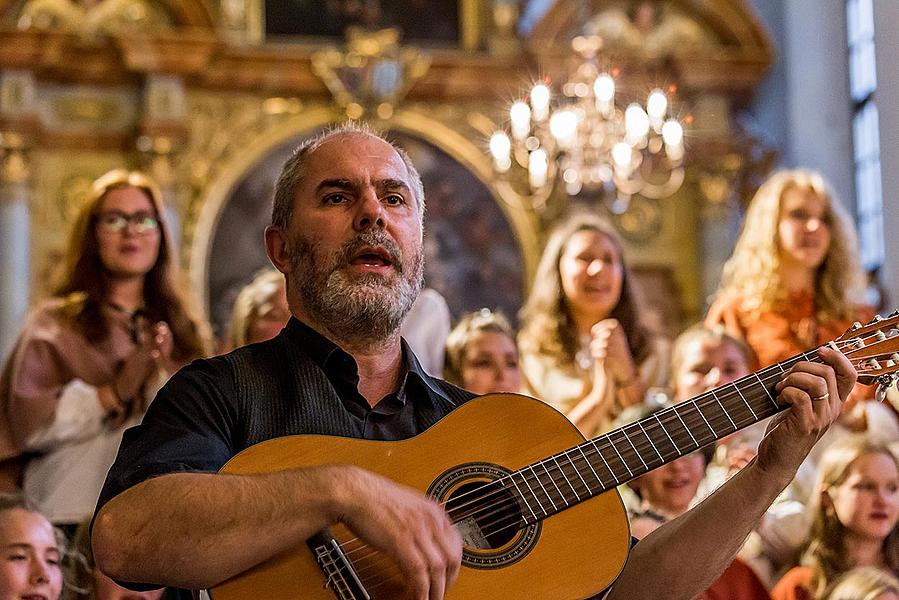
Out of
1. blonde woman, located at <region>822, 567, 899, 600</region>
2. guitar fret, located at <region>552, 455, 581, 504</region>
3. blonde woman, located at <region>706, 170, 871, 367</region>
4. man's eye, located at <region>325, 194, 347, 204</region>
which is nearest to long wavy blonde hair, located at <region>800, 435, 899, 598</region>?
blonde woman, located at <region>822, 567, 899, 600</region>

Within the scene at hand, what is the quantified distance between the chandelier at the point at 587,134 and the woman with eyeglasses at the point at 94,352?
196 inches

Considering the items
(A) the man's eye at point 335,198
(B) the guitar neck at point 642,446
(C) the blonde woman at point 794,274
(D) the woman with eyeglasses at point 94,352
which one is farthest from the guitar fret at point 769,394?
(C) the blonde woman at point 794,274

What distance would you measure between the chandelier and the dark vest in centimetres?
719

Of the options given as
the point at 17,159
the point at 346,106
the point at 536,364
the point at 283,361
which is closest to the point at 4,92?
the point at 17,159

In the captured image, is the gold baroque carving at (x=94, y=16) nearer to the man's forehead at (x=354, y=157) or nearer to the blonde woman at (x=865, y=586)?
the blonde woman at (x=865, y=586)

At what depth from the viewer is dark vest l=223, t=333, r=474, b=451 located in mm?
2490

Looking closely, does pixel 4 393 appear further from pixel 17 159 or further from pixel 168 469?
pixel 17 159

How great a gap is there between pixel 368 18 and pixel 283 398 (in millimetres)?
10953

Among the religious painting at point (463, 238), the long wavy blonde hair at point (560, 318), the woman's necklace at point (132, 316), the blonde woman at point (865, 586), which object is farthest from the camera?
the religious painting at point (463, 238)

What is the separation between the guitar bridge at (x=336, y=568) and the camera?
227cm

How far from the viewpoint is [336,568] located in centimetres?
228

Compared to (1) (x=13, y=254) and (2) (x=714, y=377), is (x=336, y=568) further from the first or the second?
(1) (x=13, y=254)

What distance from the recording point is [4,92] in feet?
39.9

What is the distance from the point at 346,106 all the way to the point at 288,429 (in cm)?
1056
